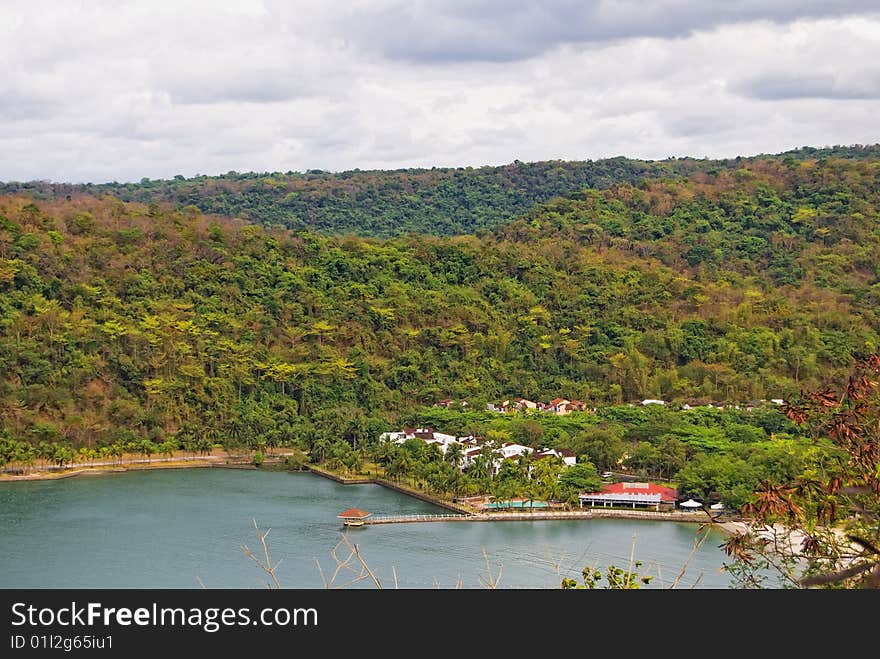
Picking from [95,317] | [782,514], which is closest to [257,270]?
[95,317]

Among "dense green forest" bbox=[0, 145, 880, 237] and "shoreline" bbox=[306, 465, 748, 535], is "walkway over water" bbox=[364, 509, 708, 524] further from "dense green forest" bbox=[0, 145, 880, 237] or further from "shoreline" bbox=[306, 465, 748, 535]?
"dense green forest" bbox=[0, 145, 880, 237]

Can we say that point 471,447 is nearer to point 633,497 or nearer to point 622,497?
point 622,497

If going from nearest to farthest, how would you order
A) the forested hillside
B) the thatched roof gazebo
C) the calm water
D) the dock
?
the calm water, the thatched roof gazebo, the dock, the forested hillside

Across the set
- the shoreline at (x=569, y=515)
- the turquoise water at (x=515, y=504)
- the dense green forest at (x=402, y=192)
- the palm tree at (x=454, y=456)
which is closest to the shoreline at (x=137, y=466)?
the palm tree at (x=454, y=456)

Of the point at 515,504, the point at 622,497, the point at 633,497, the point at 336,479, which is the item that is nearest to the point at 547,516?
the point at 515,504

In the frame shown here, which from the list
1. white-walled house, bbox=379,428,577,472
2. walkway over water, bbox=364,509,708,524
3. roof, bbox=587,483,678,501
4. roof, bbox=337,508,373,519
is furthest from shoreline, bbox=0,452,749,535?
roof, bbox=337,508,373,519
